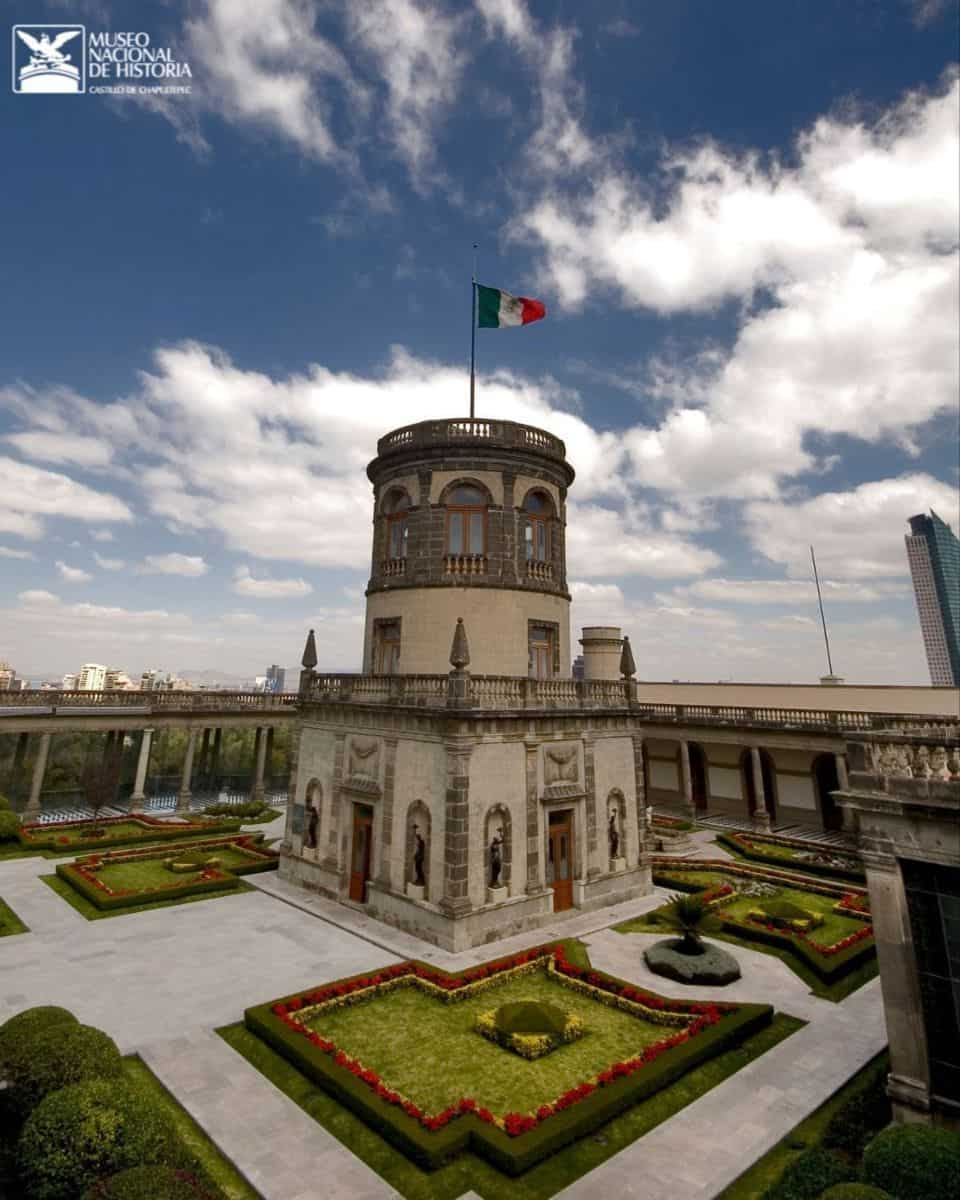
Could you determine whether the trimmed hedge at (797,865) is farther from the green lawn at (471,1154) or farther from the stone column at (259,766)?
the stone column at (259,766)

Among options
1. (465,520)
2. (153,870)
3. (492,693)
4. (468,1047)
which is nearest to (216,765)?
(153,870)

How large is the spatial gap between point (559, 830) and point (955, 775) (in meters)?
15.0

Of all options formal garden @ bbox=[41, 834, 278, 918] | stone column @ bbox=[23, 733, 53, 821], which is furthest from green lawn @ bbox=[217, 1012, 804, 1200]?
stone column @ bbox=[23, 733, 53, 821]

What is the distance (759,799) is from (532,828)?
76.0 feet

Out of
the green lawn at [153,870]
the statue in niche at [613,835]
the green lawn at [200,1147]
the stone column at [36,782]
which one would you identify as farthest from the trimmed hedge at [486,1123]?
the stone column at [36,782]

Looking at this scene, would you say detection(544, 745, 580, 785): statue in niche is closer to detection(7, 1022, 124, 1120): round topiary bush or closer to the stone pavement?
the stone pavement

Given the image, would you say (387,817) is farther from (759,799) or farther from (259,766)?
(259,766)

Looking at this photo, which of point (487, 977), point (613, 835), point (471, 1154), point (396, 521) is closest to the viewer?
point (471, 1154)

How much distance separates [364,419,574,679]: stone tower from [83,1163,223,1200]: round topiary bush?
1773 centimetres

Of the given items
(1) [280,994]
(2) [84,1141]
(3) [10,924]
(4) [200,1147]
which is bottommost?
(4) [200,1147]

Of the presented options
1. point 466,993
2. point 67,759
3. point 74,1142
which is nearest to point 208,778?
point 67,759

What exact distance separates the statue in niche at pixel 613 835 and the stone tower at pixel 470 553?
240 inches

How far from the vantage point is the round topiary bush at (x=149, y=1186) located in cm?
854

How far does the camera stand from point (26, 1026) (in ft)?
37.4
